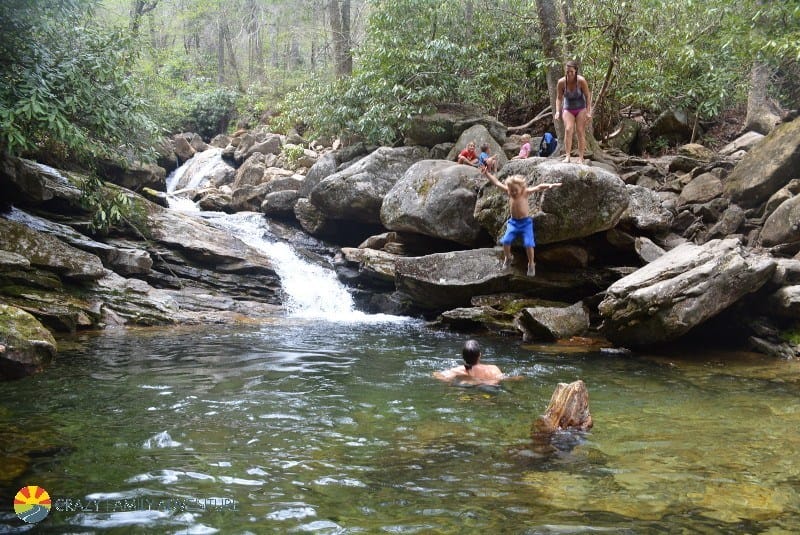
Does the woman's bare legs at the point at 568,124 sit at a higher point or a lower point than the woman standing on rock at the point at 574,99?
lower

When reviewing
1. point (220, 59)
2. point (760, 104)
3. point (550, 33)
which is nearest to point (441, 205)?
point (550, 33)

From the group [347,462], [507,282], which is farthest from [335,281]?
[347,462]

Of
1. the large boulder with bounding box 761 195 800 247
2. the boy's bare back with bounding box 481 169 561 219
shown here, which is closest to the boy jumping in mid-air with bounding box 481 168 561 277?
the boy's bare back with bounding box 481 169 561 219

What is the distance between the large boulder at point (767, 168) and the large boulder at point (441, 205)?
5.41m

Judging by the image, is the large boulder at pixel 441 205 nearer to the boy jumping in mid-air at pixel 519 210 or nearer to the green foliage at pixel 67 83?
the boy jumping in mid-air at pixel 519 210

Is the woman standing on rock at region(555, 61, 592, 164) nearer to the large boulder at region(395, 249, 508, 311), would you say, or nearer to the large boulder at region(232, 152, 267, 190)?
the large boulder at region(395, 249, 508, 311)

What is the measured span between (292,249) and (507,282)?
7.64 m

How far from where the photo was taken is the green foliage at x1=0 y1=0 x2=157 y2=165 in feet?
30.3

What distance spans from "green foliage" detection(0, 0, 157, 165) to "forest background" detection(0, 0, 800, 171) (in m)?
0.03

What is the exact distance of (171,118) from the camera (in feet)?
102

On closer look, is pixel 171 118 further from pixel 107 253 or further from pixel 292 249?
pixel 107 253

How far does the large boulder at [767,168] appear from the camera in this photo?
1164cm

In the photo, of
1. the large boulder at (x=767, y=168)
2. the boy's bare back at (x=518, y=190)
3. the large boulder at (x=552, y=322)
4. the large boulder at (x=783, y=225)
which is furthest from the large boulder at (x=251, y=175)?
the large boulder at (x=783, y=225)

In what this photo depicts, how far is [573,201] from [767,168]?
4234mm
